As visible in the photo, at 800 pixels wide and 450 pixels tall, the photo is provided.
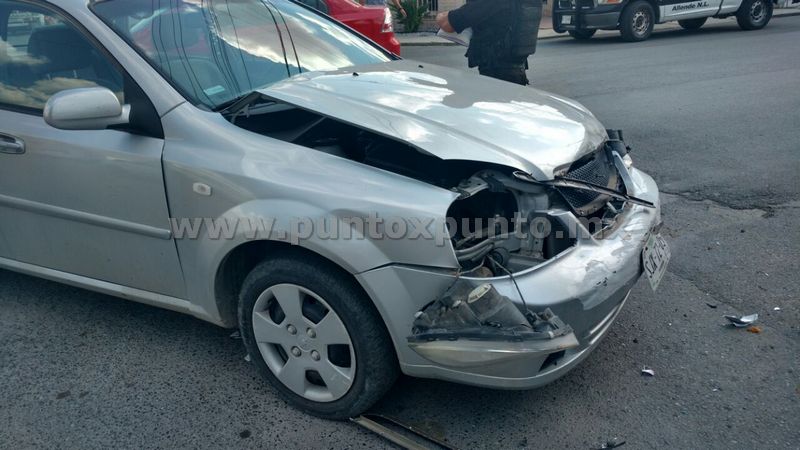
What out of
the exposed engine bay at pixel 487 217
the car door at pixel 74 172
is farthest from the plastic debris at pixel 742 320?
the car door at pixel 74 172

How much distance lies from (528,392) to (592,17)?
11957mm

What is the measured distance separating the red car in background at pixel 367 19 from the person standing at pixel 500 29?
10.3ft

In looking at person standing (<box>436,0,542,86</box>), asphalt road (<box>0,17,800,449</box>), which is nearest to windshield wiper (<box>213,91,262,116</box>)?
asphalt road (<box>0,17,800,449</box>)

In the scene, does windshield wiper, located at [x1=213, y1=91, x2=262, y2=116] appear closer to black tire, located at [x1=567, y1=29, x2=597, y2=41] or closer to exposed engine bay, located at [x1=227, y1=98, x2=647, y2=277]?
exposed engine bay, located at [x1=227, y1=98, x2=647, y2=277]

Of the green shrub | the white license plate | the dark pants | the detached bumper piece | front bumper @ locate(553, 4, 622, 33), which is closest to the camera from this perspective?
the detached bumper piece

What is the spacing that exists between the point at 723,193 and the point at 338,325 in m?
3.64

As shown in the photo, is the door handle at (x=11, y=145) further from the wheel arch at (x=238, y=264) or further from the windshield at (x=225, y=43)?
the wheel arch at (x=238, y=264)

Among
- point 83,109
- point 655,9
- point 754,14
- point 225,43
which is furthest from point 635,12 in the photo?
point 83,109

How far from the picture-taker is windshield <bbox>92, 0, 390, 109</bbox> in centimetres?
305

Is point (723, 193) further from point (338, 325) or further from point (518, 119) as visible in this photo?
point (338, 325)

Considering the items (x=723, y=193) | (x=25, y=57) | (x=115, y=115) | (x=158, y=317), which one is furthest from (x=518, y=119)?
(x=723, y=193)

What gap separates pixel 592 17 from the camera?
43.9 feet

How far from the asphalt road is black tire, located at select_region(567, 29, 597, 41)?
996 centimetres

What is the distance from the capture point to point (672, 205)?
4.85m
